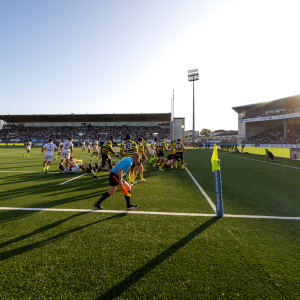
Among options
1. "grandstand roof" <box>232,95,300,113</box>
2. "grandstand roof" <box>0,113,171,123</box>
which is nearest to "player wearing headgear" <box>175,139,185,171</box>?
"grandstand roof" <box>232,95,300,113</box>

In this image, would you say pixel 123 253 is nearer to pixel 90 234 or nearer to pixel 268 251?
pixel 90 234

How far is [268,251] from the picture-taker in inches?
115

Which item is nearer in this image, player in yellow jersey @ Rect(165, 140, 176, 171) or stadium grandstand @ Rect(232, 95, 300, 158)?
player in yellow jersey @ Rect(165, 140, 176, 171)

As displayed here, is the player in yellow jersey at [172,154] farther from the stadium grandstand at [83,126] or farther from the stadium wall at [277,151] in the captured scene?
the stadium grandstand at [83,126]

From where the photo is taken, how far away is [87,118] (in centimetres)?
6088

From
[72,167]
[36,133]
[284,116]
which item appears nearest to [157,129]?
[284,116]

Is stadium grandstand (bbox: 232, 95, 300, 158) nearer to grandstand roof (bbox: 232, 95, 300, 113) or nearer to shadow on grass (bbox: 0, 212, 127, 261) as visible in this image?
grandstand roof (bbox: 232, 95, 300, 113)

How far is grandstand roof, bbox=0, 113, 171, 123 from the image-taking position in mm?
58594

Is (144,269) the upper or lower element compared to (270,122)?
lower

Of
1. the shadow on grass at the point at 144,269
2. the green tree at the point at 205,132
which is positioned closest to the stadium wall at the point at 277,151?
the shadow on grass at the point at 144,269

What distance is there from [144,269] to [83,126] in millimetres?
67052

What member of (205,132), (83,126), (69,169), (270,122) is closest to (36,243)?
(69,169)

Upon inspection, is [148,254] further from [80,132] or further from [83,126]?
[83,126]

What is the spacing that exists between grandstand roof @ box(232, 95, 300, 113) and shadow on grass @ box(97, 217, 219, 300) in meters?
46.3
